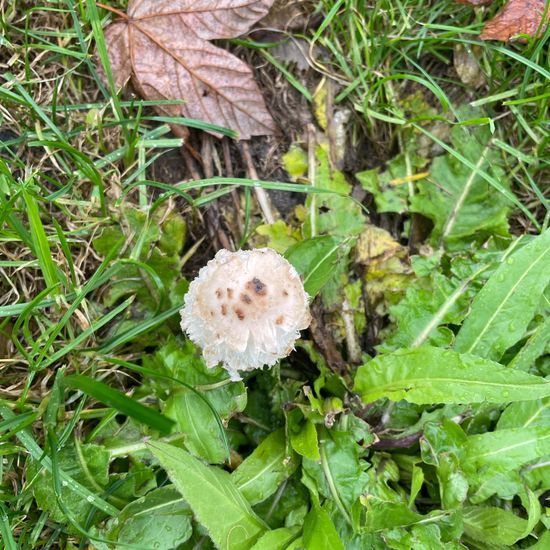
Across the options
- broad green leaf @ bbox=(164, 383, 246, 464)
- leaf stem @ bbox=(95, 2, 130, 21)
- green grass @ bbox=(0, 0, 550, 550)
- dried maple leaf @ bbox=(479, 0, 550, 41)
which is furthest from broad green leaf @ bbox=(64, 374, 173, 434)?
dried maple leaf @ bbox=(479, 0, 550, 41)

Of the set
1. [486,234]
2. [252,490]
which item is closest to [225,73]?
[486,234]

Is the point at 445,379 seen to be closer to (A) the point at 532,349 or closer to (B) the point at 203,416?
(A) the point at 532,349

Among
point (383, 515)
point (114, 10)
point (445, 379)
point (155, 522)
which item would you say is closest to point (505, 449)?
point (445, 379)

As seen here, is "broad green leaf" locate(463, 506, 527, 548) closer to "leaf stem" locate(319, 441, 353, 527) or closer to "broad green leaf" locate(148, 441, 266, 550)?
"leaf stem" locate(319, 441, 353, 527)

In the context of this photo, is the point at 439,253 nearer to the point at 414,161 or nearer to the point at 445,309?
the point at 445,309

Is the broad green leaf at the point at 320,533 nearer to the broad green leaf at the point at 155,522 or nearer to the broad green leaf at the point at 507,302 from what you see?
the broad green leaf at the point at 155,522

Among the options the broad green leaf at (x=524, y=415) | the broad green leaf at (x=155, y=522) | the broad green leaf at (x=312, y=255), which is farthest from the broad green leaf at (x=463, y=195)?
the broad green leaf at (x=155, y=522)
